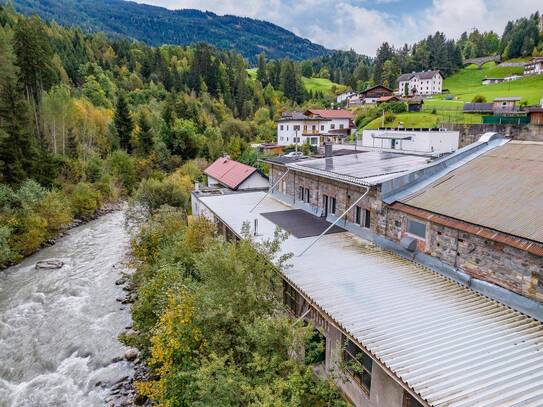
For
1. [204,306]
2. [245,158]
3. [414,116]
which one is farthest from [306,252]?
[414,116]

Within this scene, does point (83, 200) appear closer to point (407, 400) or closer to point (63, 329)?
point (63, 329)

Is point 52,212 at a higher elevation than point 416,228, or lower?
lower

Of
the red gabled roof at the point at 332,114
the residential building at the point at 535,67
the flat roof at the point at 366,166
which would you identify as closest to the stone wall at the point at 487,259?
the flat roof at the point at 366,166

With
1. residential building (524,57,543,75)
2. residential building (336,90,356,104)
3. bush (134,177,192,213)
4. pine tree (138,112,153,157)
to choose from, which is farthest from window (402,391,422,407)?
residential building (336,90,356,104)

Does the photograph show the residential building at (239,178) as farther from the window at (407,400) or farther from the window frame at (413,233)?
the window at (407,400)

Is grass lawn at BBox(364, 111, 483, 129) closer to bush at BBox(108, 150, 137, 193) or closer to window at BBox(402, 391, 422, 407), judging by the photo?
bush at BBox(108, 150, 137, 193)

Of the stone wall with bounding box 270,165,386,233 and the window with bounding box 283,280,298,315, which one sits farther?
the stone wall with bounding box 270,165,386,233

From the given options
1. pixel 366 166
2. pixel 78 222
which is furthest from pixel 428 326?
pixel 78 222
